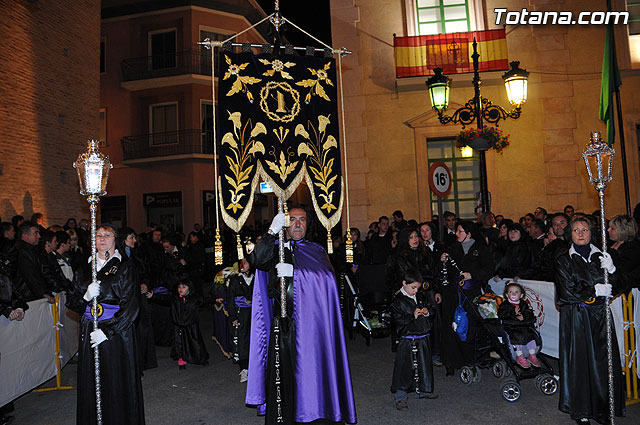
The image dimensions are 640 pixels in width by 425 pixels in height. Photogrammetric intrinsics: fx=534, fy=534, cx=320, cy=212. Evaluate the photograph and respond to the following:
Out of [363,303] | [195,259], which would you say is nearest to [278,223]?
[363,303]

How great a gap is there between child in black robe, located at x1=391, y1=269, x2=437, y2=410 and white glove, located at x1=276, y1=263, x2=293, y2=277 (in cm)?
199

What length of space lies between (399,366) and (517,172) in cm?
938

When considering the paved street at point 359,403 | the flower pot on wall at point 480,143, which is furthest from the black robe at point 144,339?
the flower pot on wall at point 480,143

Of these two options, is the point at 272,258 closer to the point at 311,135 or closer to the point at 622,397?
the point at 311,135

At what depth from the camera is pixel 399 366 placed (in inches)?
246

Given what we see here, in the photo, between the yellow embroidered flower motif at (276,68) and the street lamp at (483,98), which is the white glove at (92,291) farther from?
the street lamp at (483,98)

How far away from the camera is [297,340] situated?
16.7ft

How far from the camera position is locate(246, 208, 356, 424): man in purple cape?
5008 millimetres

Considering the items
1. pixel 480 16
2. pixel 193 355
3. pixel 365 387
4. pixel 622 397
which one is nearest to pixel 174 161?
pixel 480 16

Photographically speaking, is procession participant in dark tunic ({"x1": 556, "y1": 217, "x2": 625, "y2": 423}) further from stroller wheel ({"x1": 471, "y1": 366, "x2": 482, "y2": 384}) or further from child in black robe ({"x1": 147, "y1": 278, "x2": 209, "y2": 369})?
child in black robe ({"x1": 147, "y1": 278, "x2": 209, "y2": 369})

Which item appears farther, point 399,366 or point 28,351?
point 28,351

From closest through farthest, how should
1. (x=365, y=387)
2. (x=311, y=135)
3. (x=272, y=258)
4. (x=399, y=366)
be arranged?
(x=272, y=258) < (x=311, y=135) < (x=399, y=366) < (x=365, y=387)

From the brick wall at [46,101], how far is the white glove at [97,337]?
11112 mm

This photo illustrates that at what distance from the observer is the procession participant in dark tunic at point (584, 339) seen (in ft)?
17.3
